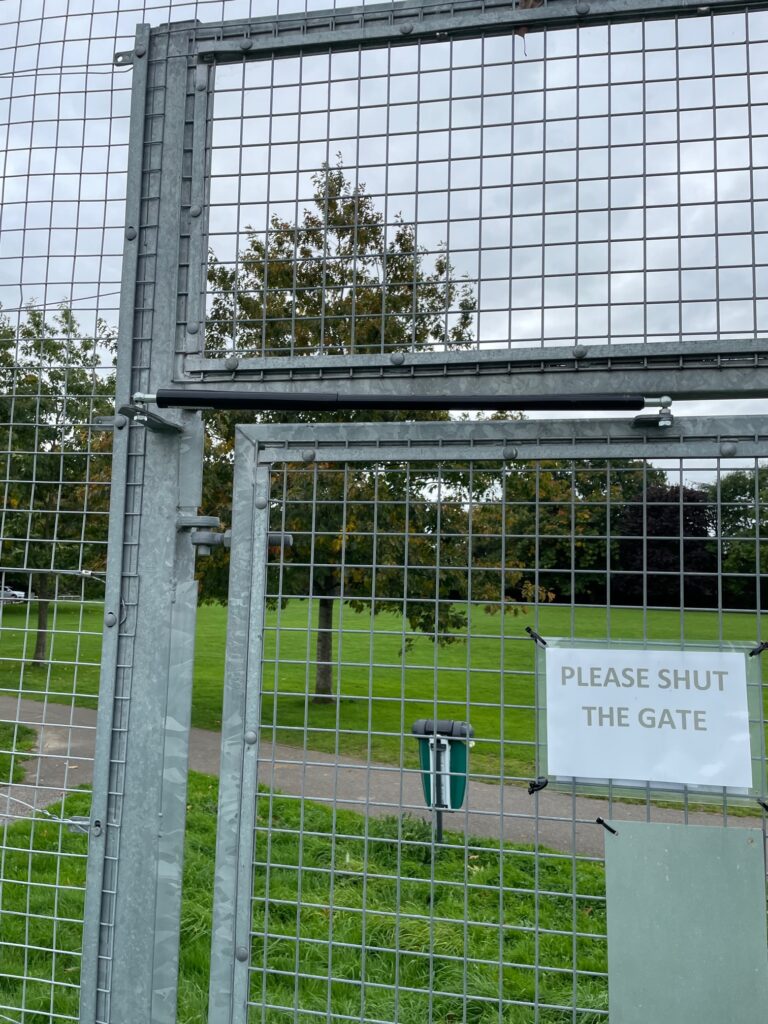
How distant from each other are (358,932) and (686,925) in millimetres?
2895

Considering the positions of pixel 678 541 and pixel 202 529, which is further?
pixel 202 529

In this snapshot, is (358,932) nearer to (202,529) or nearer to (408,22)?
(202,529)

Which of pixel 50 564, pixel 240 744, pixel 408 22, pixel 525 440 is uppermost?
pixel 408 22

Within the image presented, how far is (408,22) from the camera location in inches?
94.2

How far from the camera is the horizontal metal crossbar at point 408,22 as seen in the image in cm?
225

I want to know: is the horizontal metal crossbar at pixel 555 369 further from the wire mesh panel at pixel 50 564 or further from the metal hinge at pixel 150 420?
the wire mesh panel at pixel 50 564

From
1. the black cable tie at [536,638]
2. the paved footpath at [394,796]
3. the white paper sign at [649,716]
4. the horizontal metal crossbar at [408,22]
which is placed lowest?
the paved footpath at [394,796]

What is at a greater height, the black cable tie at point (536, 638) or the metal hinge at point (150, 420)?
the metal hinge at point (150, 420)

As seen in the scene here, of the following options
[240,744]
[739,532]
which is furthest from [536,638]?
[240,744]

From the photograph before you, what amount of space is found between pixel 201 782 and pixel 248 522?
19.3 feet

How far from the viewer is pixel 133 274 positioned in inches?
101

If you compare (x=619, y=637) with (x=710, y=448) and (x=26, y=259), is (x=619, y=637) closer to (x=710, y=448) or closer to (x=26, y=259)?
(x=710, y=448)

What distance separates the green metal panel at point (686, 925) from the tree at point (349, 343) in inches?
29.1

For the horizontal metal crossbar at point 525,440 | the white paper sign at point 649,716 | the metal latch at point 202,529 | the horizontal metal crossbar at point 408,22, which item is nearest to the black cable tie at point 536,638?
the white paper sign at point 649,716
